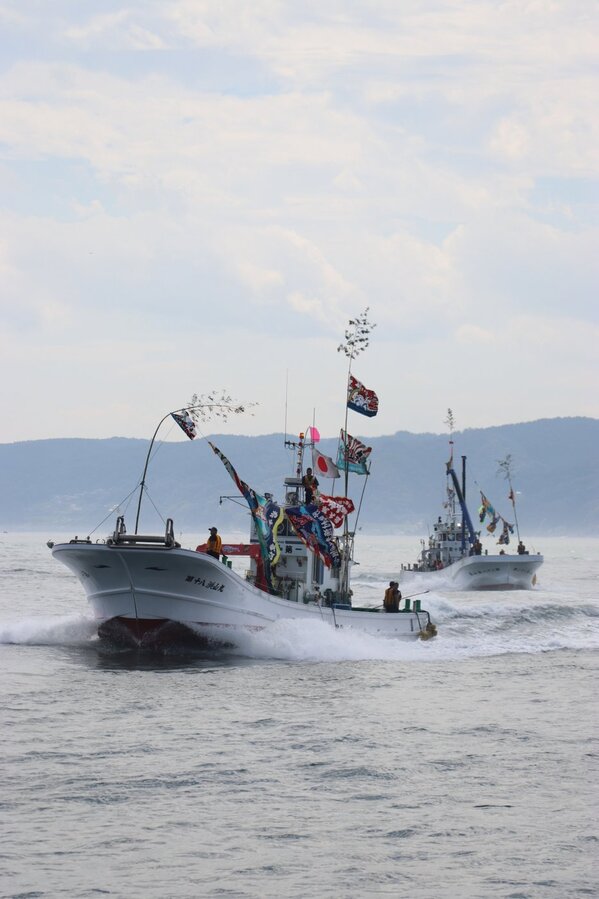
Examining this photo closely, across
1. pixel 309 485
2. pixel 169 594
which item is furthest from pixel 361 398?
pixel 169 594

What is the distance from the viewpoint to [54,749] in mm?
19438

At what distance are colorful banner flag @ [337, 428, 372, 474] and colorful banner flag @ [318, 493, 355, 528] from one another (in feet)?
7.66

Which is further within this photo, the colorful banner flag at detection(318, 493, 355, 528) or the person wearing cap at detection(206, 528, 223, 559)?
the colorful banner flag at detection(318, 493, 355, 528)

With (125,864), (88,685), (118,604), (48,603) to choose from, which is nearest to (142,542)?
(118,604)

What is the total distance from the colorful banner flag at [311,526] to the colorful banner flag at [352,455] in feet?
9.86

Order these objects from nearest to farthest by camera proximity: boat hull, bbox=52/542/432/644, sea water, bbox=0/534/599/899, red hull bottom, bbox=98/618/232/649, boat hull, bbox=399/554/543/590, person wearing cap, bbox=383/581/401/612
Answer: sea water, bbox=0/534/599/899
boat hull, bbox=52/542/432/644
red hull bottom, bbox=98/618/232/649
person wearing cap, bbox=383/581/401/612
boat hull, bbox=399/554/543/590

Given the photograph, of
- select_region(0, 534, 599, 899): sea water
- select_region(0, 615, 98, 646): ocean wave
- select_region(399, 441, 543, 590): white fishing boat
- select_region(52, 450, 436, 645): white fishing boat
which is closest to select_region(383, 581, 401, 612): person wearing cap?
select_region(52, 450, 436, 645): white fishing boat

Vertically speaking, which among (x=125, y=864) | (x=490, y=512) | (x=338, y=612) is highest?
(x=490, y=512)

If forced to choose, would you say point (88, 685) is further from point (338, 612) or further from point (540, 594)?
point (540, 594)

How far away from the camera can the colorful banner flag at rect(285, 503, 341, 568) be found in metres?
35.5

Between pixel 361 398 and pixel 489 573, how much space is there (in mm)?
48510

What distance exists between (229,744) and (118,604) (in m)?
12.2

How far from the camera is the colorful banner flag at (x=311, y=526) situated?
116ft

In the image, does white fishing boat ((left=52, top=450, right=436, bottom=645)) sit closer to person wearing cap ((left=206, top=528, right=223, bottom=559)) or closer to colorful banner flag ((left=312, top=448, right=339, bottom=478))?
person wearing cap ((left=206, top=528, right=223, bottom=559))
